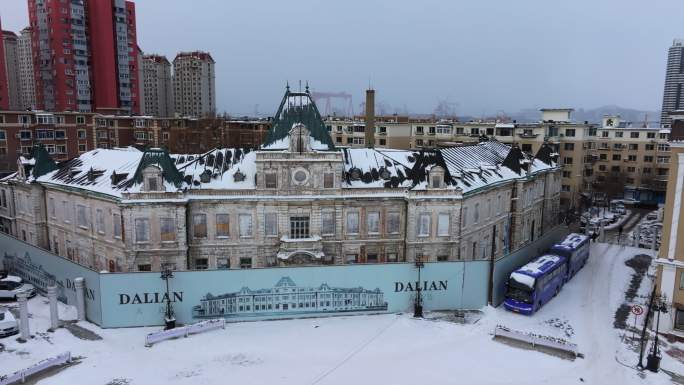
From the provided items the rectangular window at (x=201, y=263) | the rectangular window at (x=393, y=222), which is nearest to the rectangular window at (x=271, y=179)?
the rectangular window at (x=201, y=263)

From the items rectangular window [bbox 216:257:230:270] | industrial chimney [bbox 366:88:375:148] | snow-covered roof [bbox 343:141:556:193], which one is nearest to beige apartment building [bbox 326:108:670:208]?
industrial chimney [bbox 366:88:375:148]

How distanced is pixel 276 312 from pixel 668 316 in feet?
94.3

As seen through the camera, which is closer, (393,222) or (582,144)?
(393,222)

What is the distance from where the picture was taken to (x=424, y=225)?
46344 mm

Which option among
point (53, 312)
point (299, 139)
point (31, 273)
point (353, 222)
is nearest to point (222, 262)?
point (353, 222)

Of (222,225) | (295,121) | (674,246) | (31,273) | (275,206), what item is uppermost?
(295,121)

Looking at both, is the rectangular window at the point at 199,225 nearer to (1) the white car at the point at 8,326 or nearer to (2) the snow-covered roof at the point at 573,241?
(1) the white car at the point at 8,326

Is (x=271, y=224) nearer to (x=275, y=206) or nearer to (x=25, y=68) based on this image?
(x=275, y=206)

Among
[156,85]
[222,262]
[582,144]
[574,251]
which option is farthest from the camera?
[156,85]

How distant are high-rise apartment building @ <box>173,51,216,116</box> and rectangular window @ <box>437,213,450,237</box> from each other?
151546mm

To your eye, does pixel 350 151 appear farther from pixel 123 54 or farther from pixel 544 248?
pixel 123 54

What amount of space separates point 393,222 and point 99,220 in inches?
1089

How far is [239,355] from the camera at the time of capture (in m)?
32.0

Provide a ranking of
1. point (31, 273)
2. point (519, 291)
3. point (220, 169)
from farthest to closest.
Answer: point (220, 169), point (31, 273), point (519, 291)
